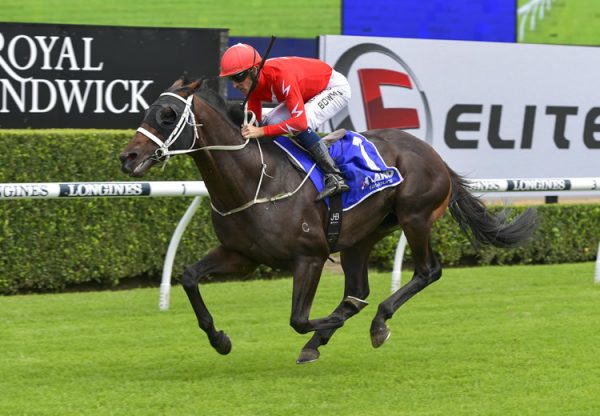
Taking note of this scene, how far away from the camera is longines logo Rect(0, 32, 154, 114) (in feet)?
28.1

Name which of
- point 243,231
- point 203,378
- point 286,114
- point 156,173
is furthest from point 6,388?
point 156,173

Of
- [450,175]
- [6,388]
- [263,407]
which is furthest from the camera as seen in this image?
[450,175]

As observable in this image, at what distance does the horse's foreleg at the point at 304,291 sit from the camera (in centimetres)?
566

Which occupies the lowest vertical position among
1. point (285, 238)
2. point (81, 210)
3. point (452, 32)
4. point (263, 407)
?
point (452, 32)

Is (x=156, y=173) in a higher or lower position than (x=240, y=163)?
lower

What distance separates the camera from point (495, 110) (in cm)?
1082

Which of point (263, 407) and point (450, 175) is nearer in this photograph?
point (263, 407)

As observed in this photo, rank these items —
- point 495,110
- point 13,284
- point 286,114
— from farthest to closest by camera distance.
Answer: point 495,110, point 13,284, point 286,114

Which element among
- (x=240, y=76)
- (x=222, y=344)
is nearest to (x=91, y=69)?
(x=240, y=76)

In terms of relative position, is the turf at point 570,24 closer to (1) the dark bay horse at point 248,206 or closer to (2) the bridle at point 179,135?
(1) the dark bay horse at point 248,206

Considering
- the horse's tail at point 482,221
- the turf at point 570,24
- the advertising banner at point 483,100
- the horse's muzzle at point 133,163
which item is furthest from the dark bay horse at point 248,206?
the turf at point 570,24

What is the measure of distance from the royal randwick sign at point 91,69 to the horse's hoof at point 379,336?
3.27 metres

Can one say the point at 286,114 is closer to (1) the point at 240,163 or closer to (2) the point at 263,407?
(1) the point at 240,163

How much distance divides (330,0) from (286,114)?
35.2 ft
